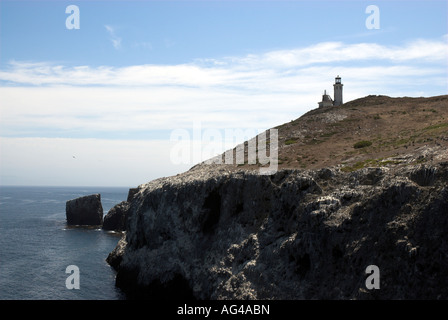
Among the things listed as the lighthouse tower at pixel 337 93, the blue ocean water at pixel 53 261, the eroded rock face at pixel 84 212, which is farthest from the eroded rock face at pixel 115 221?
the lighthouse tower at pixel 337 93

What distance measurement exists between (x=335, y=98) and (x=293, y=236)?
57880mm

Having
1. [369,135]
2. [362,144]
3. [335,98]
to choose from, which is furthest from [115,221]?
[362,144]

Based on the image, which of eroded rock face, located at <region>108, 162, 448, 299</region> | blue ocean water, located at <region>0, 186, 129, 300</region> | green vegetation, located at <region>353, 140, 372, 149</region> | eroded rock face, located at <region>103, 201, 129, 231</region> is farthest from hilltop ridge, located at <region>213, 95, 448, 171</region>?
eroded rock face, located at <region>103, 201, 129, 231</region>

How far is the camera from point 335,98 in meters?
88.2

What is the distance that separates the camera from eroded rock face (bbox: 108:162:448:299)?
30141 millimetres

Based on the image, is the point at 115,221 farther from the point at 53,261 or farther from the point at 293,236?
the point at 293,236

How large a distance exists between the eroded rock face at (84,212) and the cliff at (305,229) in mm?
58172

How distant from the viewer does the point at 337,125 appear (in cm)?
7006

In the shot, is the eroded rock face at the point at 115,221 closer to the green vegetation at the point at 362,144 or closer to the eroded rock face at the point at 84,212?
the eroded rock face at the point at 84,212

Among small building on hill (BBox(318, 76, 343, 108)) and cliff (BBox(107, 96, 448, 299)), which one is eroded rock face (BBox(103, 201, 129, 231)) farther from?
small building on hill (BBox(318, 76, 343, 108))

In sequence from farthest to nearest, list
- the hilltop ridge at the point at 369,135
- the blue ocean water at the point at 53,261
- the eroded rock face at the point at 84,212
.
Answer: the eroded rock face at the point at 84,212 < the blue ocean water at the point at 53,261 < the hilltop ridge at the point at 369,135

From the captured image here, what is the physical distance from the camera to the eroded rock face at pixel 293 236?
98.9ft

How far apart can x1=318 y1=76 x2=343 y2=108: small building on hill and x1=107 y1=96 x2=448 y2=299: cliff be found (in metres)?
29.0


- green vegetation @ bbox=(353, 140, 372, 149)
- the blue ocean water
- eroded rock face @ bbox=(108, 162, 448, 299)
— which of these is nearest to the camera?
eroded rock face @ bbox=(108, 162, 448, 299)
